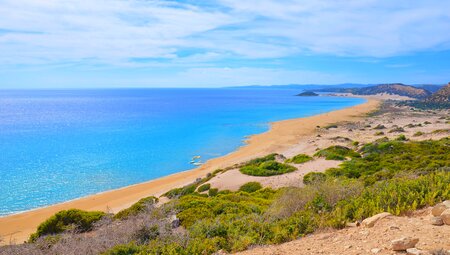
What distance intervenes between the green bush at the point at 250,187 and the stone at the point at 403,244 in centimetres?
1579

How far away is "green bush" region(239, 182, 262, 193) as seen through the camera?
21.6 metres

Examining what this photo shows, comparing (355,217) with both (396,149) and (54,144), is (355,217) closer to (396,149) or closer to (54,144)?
(396,149)

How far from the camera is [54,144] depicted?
51594mm

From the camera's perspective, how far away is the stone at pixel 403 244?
18.7 ft

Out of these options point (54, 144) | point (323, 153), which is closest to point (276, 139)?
point (323, 153)

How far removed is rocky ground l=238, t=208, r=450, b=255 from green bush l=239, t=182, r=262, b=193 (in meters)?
13.9

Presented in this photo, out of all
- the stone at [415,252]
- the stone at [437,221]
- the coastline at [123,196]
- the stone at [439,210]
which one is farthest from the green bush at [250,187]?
the stone at [415,252]

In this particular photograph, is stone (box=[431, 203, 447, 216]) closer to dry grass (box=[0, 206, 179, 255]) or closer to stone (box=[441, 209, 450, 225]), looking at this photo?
stone (box=[441, 209, 450, 225])

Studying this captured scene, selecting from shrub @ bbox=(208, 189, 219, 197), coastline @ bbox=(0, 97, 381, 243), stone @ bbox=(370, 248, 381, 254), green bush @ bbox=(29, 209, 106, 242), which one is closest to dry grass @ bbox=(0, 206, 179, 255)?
coastline @ bbox=(0, 97, 381, 243)

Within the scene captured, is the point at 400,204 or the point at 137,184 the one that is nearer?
the point at 400,204

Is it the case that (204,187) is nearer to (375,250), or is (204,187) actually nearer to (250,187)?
(250,187)

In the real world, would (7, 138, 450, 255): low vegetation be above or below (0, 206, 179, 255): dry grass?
above

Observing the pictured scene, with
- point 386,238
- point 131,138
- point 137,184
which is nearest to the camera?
point 386,238

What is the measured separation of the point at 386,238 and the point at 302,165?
21165 millimetres
